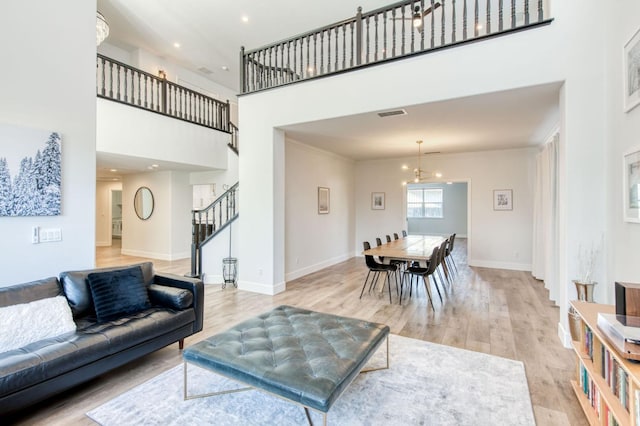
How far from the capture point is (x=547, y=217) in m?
4.84

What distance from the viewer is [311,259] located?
663 cm

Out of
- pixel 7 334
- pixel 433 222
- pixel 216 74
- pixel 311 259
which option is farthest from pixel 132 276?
pixel 433 222

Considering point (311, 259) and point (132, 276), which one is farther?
point (311, 259)

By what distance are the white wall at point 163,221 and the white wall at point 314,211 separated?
3970 millimetres

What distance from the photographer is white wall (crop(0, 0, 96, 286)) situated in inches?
98.2

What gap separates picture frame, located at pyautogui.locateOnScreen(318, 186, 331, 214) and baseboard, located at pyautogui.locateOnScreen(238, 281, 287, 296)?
226 centimetres

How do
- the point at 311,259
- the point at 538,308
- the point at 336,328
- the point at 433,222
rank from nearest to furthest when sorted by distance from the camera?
the point at 336,328 < the point at 538,308 < the point at 311,259 < the point at 433,222

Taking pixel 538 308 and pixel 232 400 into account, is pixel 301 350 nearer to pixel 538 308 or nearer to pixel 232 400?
pixel 232 400

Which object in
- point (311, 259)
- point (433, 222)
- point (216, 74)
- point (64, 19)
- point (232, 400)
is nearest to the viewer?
point (232, 400)

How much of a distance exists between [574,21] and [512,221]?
465cm

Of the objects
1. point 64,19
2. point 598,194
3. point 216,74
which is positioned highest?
point 216,74

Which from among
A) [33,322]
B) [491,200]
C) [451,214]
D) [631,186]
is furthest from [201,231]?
[451,214]

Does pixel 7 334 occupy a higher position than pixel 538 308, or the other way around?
pixel 7 334

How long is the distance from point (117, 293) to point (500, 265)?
7.23 m
